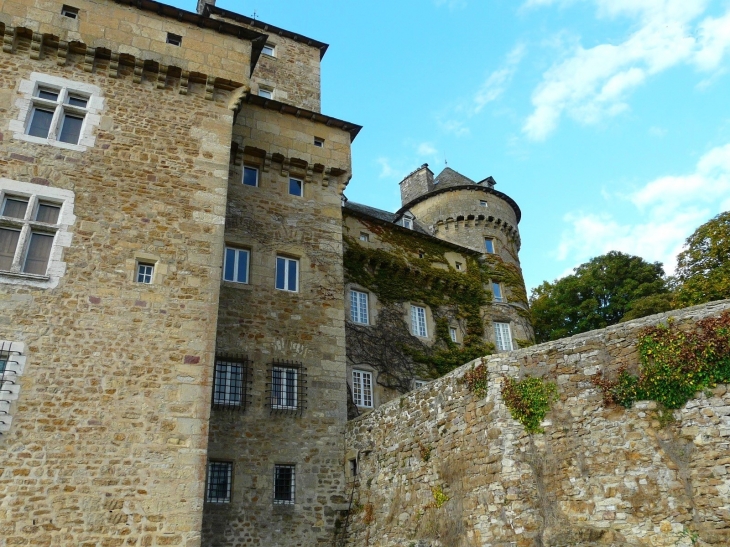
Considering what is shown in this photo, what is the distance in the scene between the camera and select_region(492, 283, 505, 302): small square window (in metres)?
24.6

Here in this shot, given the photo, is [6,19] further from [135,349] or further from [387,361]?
[387,361]

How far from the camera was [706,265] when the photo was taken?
2158 centimetres

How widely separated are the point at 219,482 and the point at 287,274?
5.52m

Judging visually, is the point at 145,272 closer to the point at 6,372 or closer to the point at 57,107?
the point at 6,372

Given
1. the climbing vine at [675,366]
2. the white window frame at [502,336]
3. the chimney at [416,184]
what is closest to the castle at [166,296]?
the white window frame at [502,336]

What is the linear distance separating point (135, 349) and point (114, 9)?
8.01 meters

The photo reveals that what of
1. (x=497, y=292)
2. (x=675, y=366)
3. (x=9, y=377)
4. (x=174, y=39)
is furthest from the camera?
(x=497, y=292)

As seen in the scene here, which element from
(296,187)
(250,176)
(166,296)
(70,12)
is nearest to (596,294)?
(296,187)

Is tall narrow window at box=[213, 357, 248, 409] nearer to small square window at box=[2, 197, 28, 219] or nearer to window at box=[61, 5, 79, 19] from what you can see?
small square window at box=[2, 197, 28, 219]

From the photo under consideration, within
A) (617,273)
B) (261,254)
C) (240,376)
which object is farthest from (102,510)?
(617,273)

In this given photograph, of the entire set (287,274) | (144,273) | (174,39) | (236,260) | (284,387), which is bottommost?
(284,387)

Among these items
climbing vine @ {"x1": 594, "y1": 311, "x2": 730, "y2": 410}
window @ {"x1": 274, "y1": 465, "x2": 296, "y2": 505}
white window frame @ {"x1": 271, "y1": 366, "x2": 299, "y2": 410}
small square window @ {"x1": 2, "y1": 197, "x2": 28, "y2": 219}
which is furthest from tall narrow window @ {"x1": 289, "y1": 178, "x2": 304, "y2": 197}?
climbing vine @ {"x1": 594, "y1": 311, "x2": 730, "y2": 410}

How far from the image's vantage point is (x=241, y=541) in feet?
40.9

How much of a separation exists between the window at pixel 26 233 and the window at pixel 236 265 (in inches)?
180
